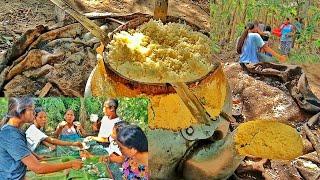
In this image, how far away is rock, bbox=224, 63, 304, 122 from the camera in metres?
1.48

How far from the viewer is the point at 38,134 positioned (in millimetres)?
1147

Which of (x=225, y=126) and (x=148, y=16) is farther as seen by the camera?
(x=148, y=16)

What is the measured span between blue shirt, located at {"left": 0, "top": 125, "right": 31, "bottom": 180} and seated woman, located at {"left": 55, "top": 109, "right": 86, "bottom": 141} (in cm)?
7

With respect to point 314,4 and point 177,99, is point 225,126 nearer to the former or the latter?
point 177,99

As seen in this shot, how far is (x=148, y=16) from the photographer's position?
1456 millimetres

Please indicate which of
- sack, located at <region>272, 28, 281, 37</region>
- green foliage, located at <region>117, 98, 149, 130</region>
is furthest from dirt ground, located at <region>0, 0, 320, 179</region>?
green foliage, located at <region>117, 98, 149, 130</region>

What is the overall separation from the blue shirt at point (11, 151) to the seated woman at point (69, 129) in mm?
73

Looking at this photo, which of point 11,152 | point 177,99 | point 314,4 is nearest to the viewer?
point 11,152

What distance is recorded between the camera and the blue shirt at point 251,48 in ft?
4.96

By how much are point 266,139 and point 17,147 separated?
0.49 metres

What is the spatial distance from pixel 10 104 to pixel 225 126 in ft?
1.61

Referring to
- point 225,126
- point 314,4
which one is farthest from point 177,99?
point 314,4

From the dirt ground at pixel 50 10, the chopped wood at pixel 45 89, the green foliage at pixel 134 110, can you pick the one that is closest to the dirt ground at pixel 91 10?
the dirt ground at pixel 50 10

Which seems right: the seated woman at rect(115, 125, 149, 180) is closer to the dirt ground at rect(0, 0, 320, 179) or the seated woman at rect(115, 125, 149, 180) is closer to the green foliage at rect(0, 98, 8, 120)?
the green foliage at rect(0, 98, 8, 120)
